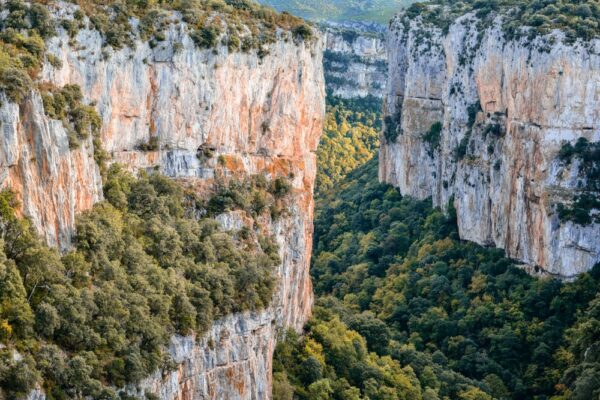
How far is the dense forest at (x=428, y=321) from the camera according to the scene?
62500 millimetres

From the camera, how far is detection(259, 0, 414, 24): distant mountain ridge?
489 ft

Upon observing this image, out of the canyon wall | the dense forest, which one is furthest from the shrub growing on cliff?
the canyon wall

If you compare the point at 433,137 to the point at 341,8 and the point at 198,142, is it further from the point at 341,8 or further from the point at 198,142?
the point at 341,8

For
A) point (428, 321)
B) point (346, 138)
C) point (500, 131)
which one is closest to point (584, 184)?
point (500, 131)

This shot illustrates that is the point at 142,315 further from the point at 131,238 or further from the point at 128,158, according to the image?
the point at 128,158

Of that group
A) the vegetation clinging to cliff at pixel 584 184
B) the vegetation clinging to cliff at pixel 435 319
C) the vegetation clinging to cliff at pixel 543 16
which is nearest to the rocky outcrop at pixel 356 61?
the vegetation clinging to cliff at pixel 435 319

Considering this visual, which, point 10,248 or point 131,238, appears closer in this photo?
point 10,248

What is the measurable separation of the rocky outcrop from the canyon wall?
60.0 metres

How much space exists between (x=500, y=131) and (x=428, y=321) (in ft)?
42.7

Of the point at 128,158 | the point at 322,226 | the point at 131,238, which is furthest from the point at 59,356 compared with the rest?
the point at 322,226

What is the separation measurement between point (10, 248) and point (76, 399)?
17.7ft

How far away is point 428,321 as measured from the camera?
254ft

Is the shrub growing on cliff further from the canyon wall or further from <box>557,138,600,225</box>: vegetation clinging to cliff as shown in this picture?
the canyon wall

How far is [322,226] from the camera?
323 ft
